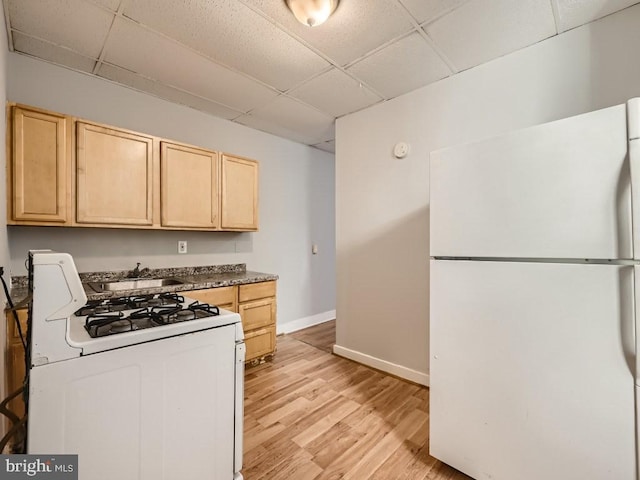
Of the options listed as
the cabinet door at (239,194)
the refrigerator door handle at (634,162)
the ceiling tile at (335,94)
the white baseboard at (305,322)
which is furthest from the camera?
the white baseboard at (305,322)

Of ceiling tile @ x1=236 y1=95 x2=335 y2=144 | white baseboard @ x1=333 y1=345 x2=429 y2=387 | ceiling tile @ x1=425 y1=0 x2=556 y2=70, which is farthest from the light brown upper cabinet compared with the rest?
ceiling tile @ x1=425 y1=0 x2=556 y2=70

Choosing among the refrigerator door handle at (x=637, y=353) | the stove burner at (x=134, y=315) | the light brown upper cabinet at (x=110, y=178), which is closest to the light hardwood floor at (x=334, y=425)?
the refrigerator door handle at (x=637, y=353)

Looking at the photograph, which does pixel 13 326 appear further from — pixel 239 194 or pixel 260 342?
pixel 239 194

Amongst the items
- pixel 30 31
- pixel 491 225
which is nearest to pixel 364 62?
pixel 491 225

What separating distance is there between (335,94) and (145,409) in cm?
269

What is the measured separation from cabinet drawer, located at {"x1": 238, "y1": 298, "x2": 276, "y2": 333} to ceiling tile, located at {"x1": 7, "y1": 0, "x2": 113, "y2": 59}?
2268mm

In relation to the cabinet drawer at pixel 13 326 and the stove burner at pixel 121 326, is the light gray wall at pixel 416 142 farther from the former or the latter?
the cabinet drawer at pixel 13 326

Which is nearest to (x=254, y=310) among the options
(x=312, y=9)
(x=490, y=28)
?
(x=312, y=9)

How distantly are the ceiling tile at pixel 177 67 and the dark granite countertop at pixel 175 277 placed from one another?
1705 mm

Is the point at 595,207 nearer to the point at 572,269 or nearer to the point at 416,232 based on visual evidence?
the point at 572,269

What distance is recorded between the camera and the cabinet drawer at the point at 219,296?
2305 mm

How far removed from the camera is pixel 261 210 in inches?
139

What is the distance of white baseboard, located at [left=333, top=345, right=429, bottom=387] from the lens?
7.98 feet

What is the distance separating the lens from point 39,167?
1871 mm
